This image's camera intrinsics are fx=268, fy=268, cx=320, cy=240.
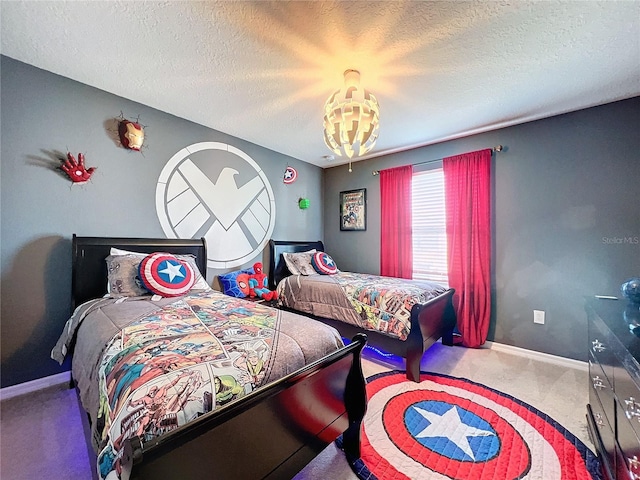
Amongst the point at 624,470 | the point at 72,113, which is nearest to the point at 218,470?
the point at 624,470

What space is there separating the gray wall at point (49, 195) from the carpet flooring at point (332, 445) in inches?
17.1

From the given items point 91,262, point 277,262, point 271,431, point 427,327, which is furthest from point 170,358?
point 277,262

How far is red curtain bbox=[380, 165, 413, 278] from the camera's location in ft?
11.7

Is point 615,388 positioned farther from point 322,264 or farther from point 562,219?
point 322,264

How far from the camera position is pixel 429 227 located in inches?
135

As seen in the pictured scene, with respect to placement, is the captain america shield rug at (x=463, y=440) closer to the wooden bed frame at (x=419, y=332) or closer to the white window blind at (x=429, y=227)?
the wooden bed frame at (x=419, y=332)

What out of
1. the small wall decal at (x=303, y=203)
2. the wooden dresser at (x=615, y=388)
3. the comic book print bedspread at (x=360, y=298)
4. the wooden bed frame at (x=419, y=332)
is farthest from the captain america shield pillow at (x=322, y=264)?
the wooden dresser at (x=615, y=388)

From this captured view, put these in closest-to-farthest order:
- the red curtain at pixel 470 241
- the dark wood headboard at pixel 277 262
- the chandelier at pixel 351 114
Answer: the chandelier at pixel 351 114, the red curtain at pixel 470 241, the dark wood headboard at pixel 277 262

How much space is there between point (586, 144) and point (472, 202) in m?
1.05

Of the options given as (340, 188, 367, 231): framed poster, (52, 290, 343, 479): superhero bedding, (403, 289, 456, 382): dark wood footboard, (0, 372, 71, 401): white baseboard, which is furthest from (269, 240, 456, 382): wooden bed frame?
(0, 372, 71, 401): white baseboard

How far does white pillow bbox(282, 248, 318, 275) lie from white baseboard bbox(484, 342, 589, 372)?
2.21 meters

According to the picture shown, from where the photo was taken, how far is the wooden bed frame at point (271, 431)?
0.74 m

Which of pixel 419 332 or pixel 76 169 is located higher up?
pixel 76 169

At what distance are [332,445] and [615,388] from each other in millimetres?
1378
